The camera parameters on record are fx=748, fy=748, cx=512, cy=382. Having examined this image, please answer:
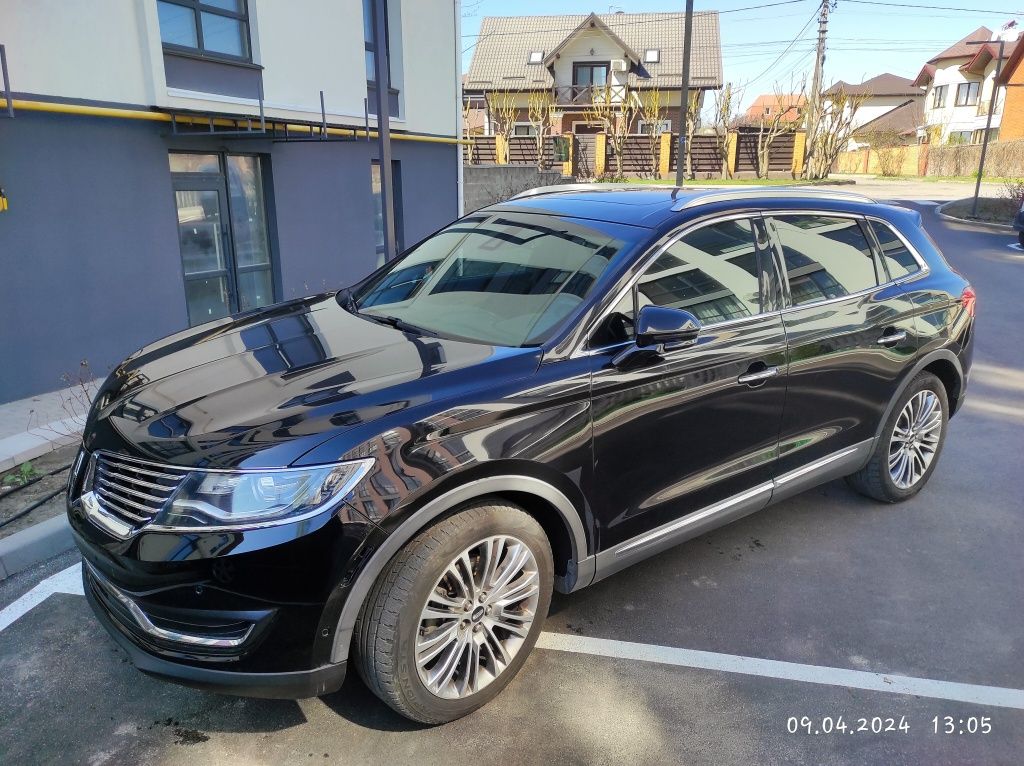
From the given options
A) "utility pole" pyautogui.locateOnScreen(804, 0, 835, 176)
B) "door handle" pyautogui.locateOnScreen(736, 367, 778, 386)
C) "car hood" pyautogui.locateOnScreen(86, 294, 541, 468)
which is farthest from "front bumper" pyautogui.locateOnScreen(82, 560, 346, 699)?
"utility pole" pyautogui.locateOnScreen(804, 0, 835, 176)

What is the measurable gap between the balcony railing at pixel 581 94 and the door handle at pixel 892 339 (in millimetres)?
40261

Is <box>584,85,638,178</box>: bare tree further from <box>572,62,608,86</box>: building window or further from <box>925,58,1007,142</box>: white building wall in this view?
<box>925,58,1007,142</box>: white building wall

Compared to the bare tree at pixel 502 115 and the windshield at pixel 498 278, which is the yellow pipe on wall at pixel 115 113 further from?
the bare tree at pixel 502 115

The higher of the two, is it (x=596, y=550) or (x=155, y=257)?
(x=155, y=257)

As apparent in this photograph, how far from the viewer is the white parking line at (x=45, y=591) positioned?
339 cm

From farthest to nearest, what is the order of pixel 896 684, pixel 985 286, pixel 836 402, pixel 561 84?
1. pixel 561 84
2. pixel 985 286
3. pixel 836 402
4. pixel 896 684

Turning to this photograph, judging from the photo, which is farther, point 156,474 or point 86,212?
point 86,212

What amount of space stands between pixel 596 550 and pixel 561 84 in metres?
46.2

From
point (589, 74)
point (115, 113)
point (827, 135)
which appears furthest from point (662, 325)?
point (589, 74)

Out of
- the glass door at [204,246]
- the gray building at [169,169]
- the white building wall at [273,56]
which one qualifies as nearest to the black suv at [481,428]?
the gray building at [169,169]

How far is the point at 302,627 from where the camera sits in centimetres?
232

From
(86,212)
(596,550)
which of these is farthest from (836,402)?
(86,212)

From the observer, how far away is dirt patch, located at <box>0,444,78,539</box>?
417cm

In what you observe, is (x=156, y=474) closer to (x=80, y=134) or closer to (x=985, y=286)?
(x=80, y=134)
